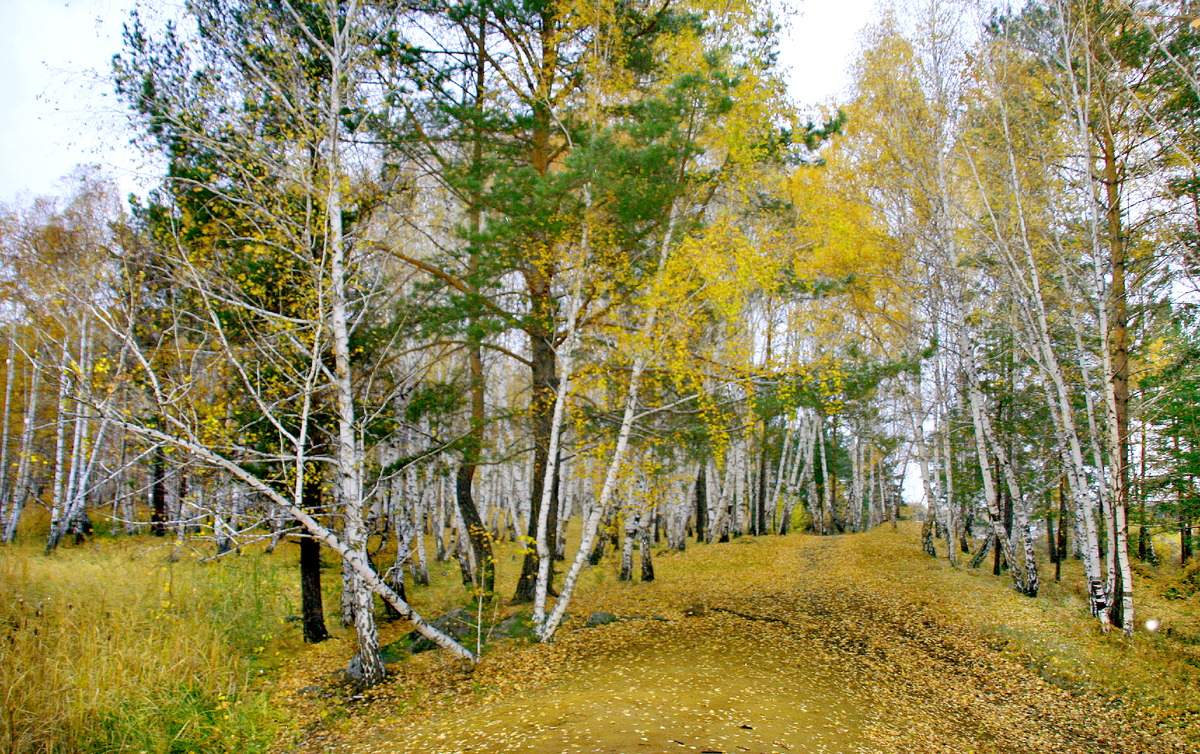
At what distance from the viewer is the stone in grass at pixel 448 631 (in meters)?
7.96

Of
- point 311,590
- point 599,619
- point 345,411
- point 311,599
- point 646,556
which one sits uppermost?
point 345,411

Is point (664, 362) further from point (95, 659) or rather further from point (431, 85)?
point (95, 659)

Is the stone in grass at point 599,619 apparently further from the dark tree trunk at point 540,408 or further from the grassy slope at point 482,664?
the dark tree trunk at point 540,408

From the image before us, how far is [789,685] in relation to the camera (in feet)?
20.8

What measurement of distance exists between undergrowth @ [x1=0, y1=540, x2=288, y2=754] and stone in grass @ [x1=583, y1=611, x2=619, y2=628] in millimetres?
4562

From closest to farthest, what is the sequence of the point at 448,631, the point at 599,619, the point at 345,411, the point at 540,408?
the point at 345,411 → the point at 448,631 → the point at 599,619 → the point at 540,408

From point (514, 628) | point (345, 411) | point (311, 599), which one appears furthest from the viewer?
point (514, 628)

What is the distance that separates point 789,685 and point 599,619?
355 centimetres

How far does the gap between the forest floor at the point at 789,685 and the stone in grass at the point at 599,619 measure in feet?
0.42

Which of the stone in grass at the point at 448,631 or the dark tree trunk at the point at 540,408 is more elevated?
the dark tree trunk at the point at 540,408

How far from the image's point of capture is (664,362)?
8.35 m

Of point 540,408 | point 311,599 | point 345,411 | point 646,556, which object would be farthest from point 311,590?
point 646,556

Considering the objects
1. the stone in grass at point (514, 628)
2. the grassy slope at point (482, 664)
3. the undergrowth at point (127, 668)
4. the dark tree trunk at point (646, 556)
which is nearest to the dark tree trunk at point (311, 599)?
the grassy slope at point (482, 664)

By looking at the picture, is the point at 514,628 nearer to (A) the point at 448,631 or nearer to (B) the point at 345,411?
(A) the point at 448,631
